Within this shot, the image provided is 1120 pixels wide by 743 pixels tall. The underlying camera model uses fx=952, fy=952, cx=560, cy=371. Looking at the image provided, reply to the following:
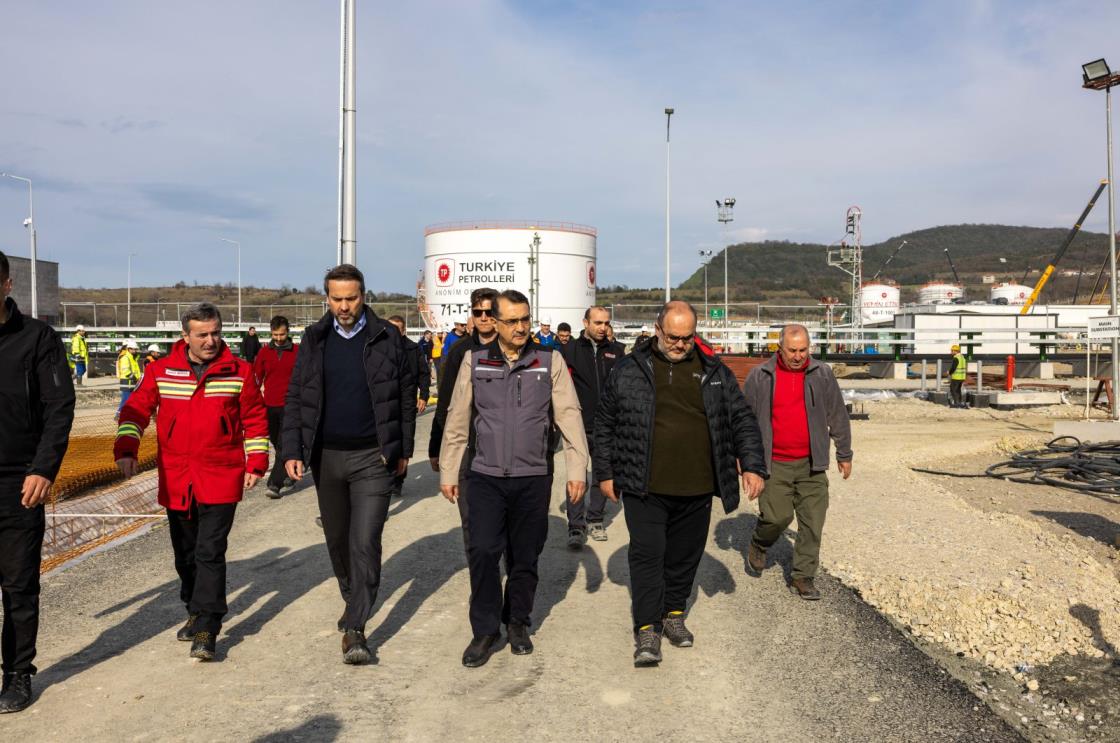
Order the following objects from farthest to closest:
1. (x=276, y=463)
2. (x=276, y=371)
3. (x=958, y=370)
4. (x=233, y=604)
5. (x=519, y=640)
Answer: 1. (x=958, y=370)
2. (x=276, y=463)
3. (x=276, y=371)
4. (x=233, y=604)
5. (x=519, y=640)

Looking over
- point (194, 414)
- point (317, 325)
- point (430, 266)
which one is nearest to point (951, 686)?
point (317, 325)

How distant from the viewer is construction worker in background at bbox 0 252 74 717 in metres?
4.21

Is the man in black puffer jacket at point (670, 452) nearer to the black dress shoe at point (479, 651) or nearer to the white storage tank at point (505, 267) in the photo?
the black dress shoe at point (479, 651)

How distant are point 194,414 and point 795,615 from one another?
12.1 ft

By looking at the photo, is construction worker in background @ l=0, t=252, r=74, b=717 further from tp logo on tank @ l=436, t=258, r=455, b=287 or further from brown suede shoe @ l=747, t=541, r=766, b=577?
tp logo on tank @ l=436, t=258, r=455, b=287

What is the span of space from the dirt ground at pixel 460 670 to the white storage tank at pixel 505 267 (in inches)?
1230

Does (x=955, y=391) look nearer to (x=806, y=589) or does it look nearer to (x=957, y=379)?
(x=957, y=379)

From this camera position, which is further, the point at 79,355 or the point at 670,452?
the point at 79,355

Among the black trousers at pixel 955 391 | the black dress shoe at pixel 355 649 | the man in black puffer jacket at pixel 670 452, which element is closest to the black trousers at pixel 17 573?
the black dress shoe at pixel 355 649

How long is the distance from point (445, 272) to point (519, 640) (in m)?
34.3

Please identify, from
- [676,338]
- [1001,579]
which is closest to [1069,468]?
[1001,579]

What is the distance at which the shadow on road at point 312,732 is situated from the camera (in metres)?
3.89

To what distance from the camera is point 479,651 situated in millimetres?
4883

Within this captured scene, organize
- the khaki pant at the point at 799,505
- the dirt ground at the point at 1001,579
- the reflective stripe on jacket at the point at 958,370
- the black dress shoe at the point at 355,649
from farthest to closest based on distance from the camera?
the reflective stripe on jacket at the point at 958,370 → the khaki pant at the point at 799,505 → the black dress shoe at the point at 355,649 → the dirt ground at the point at 1001,579
